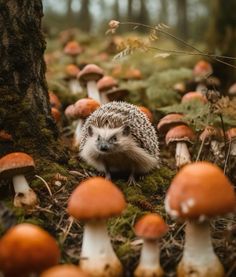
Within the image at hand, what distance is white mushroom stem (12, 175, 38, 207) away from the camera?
5.40 m

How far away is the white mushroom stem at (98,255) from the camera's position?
4348 millimetres

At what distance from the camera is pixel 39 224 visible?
16.7 feet

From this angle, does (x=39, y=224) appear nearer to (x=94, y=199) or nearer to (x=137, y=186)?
(x=94, y=199)

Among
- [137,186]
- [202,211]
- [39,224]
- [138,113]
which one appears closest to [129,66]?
[138,113]

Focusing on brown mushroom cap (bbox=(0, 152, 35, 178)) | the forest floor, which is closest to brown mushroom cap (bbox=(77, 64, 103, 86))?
the forest floor

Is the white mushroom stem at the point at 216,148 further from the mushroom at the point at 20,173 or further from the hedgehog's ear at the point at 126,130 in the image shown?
the mushroom at the point at 20,173

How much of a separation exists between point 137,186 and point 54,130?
151 centimetres

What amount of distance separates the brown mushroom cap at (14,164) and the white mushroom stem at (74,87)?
6.59 meters

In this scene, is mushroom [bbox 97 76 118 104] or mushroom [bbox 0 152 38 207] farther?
mushroom [bbox 97 76 118 104]

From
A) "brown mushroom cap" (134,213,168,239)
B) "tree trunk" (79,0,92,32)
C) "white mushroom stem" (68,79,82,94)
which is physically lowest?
"brown mushroom cap" (134,213,168,239)

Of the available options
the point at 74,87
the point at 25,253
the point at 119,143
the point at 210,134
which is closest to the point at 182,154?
the point at 210,134

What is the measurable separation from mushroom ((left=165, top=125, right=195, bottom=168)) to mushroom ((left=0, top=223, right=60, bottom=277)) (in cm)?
453

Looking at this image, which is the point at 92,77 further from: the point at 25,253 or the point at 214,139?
the point at 25,253

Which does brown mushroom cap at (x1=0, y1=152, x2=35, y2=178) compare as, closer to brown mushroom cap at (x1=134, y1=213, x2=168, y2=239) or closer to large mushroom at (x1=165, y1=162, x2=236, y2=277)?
brown mushroom cap at (x1=134, y1=213, x2=168, y2=239)
